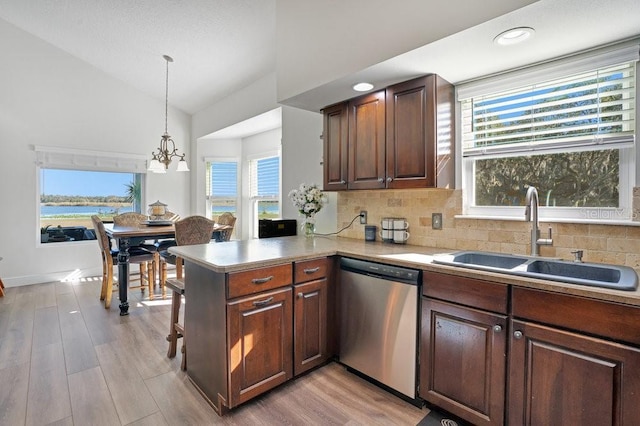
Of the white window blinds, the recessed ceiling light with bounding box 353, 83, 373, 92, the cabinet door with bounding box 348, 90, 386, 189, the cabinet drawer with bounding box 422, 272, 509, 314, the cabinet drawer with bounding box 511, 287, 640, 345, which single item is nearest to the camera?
the cabinet drawer with bounding box 511, 287, 640, 345

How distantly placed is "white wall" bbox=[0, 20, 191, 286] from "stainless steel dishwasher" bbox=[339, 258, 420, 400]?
437cm

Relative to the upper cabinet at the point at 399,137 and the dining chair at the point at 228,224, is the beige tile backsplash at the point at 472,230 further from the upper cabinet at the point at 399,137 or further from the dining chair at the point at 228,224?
the dining chair at the point at 228,224

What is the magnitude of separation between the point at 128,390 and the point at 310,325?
1256mm

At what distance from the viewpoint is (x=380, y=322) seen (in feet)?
6.66

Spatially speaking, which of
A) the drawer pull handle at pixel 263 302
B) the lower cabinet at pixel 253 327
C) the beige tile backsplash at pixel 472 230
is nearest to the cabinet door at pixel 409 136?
the beige tile backsplash at pixel 472 230

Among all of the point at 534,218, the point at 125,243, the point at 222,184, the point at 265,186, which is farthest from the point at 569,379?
the point at 222,184

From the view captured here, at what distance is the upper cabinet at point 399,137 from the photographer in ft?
7.10

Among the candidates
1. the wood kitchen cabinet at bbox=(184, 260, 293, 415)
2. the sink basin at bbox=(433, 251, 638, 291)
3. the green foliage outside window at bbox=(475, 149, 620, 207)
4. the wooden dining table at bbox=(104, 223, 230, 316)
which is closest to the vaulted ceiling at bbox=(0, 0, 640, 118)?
the green foliage outside window at bbox=(475, 149, 620, 207)

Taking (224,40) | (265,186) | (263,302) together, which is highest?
(224,40)

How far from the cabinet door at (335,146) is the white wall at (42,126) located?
325 cm

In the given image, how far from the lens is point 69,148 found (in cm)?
486

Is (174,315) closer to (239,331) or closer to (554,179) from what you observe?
(239,331)

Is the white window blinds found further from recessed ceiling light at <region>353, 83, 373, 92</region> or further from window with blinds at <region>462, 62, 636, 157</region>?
window with blinds at <region>462, 62, 636, 157</region>

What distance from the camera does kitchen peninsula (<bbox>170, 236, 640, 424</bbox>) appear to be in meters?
1.29
